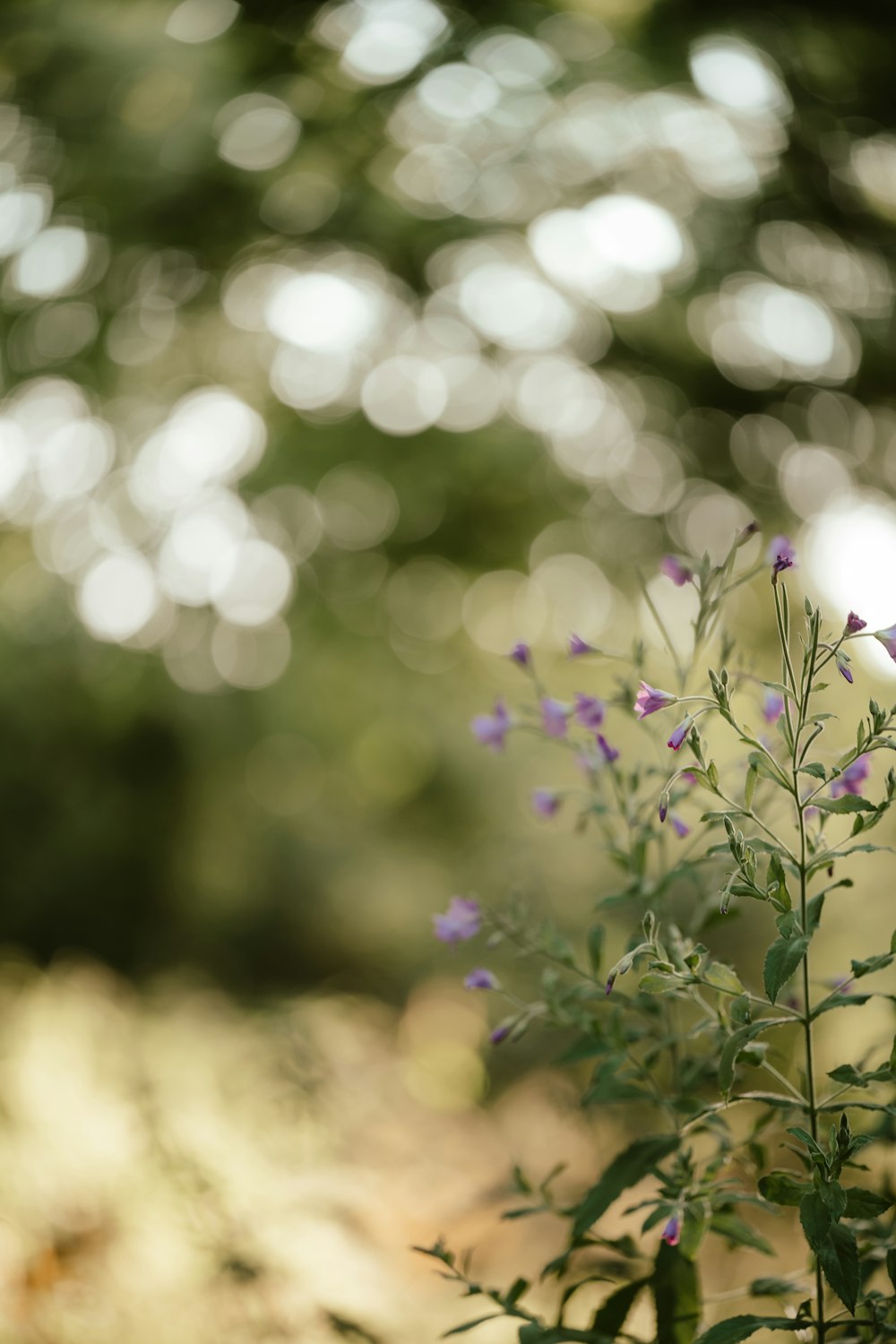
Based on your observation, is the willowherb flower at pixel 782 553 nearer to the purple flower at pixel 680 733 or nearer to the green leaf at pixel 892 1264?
the purple flower at pixel 680 733

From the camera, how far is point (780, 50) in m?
2.88

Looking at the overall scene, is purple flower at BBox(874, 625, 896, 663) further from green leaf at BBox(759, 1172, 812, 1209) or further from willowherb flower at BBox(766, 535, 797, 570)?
green leaf at BBox(759, 1172, 812, 1209)

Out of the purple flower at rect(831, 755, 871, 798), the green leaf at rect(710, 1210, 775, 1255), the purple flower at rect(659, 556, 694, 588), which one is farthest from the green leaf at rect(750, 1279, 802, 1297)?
the purple flower at rect(659, 556, 694, 588)

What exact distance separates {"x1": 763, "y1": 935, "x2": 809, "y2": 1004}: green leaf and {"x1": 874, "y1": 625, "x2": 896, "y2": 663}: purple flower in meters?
0.26

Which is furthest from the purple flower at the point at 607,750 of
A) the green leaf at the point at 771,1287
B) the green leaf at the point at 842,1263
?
the green leaf at the point at 771,1287

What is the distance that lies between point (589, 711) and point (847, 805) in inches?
13.9

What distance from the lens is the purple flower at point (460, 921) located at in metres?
1.18

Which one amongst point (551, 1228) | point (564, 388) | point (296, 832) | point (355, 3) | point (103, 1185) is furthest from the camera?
point (296, 832)

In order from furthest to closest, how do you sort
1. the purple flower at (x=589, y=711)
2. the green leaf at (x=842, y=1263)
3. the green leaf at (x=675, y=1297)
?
the purple flower at (x=589, y=711), the green leaf at (x=675, y=1297), the green leaf at (x=842, y=1263)

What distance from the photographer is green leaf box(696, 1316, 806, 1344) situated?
35.9 inches

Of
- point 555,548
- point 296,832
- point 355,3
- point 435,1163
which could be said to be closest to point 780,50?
point 355,3

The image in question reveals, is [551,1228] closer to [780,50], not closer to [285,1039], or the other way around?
[285,1039]

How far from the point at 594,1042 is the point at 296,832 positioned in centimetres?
583

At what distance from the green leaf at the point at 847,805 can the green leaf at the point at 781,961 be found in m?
0.12
